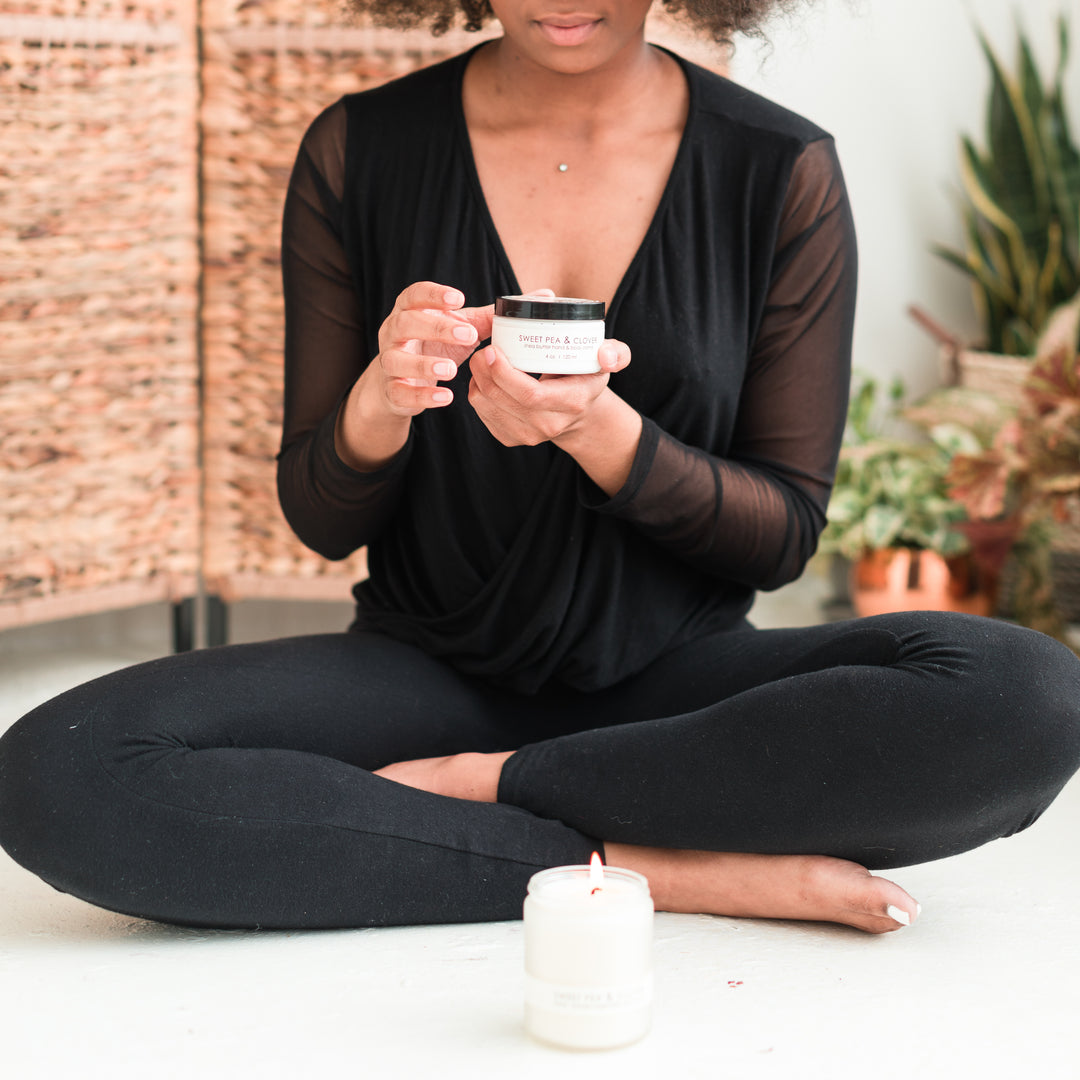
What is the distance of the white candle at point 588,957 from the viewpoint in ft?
2.79

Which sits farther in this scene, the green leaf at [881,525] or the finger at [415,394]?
the green leaf at [881,525]

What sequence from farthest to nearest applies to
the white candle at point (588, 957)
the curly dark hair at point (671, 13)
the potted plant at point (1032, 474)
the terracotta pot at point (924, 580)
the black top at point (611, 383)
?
the terracotta pot at point (924, 580), the potted plant at point (1032, 474), the curly dark hair at point (671, 13), the black top at point (611, 383), the white candle at point (588, 957)

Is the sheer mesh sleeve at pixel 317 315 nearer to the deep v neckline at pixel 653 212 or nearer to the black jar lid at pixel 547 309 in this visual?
the deep v neckline at pixel 653 212

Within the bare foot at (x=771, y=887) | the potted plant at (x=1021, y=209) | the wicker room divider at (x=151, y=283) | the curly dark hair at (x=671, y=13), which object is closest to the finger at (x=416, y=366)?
the bare foot at (x=771, y=887)

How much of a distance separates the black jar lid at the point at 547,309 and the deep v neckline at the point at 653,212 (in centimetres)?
24

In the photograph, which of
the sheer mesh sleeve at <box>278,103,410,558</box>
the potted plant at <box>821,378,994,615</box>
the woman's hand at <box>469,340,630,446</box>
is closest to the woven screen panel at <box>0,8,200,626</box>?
the sheer mesh sleeve at <box>278,103,410,558</box>

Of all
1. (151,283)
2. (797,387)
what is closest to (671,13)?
(797,387)

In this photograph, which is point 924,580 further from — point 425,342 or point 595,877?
point 595,877

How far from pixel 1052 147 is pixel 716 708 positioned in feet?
5.76

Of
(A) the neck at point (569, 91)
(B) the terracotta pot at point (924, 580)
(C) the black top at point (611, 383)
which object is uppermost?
(A) the neck at point (569, 91)

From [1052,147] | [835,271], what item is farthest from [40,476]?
[1052,147]

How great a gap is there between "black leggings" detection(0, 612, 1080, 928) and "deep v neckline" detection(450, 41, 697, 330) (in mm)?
367

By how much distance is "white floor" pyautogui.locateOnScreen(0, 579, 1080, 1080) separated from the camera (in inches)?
35.7

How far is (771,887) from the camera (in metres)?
1.12
